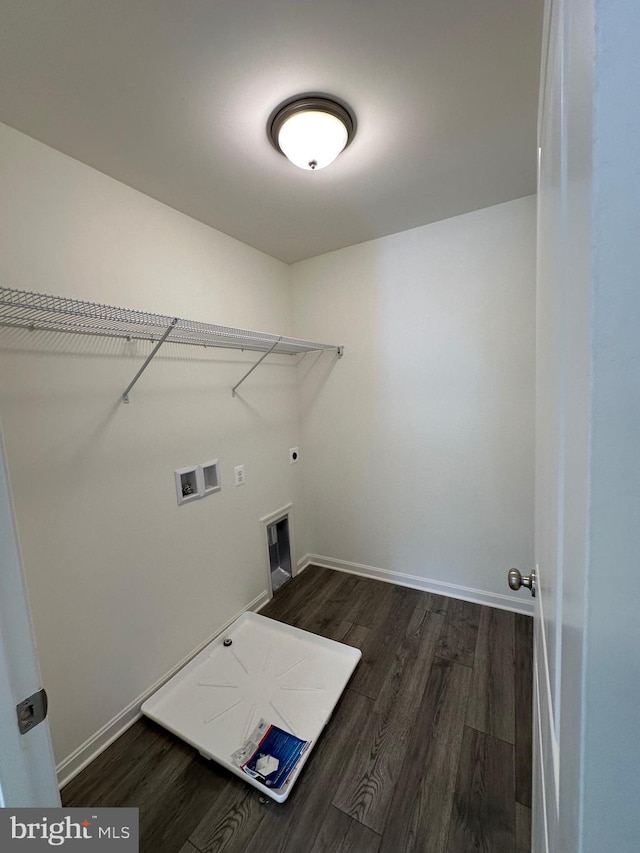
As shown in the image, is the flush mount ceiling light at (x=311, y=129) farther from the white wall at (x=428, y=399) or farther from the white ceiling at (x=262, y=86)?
the white wall at (x=428, y=399)

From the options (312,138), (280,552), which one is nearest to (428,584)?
(280,552)

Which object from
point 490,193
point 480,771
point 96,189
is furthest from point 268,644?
point 490,193

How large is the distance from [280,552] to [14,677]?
215cm

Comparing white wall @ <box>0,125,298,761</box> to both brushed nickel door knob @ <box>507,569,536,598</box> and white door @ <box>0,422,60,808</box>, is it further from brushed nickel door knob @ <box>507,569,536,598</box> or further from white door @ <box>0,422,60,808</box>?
brushed nickel door knob @ <box>507,569,536,598</box>

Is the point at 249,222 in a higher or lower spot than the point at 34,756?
higher

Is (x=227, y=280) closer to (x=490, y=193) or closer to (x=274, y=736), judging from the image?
(x=490, y=193)

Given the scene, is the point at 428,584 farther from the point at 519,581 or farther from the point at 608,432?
the point at 608,432

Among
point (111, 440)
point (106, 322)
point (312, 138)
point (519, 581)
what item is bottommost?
point (519, 581)

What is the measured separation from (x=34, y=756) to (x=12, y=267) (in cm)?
148

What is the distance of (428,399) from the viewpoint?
7.46 feet

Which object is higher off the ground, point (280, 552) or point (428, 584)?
point (280, 552)

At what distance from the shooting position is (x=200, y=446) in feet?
6.27

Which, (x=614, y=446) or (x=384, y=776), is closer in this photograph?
(x=614, y=446)

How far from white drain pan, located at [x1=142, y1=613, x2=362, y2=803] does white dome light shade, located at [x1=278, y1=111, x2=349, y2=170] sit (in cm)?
239
